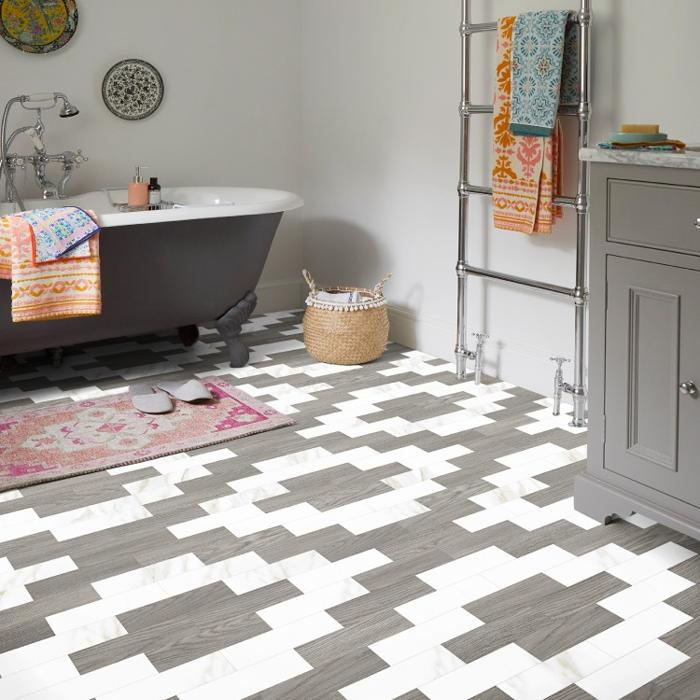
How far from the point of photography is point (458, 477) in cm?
295

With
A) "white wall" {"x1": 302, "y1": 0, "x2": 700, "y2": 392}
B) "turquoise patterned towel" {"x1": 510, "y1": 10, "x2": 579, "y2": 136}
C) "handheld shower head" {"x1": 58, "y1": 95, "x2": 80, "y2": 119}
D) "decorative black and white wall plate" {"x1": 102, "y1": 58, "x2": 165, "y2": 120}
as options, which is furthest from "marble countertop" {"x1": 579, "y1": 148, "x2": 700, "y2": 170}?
"decorative black and white wall plate" {"x1": 102, "y1": 58, "x2": 165, "y2": 120}

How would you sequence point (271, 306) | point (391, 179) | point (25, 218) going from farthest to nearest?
point (271, 306) → point (391, 179) → point (25, 218)

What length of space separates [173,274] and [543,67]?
61.1 inches

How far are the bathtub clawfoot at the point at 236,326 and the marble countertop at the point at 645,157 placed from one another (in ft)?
6.36

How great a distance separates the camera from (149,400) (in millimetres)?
3586

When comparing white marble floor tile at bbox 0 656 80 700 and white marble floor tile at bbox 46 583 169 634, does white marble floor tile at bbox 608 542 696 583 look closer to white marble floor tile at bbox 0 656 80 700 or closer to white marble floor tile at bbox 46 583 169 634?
white marble floor tile at bbox 46 583 169 634

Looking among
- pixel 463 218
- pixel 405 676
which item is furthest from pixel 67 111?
pixel 405 676

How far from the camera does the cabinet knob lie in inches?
90.4

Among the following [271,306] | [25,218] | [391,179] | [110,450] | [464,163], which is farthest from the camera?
[271,306]

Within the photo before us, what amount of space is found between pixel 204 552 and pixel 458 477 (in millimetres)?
836

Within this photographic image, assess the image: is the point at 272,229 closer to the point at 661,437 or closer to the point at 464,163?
the point at 464,163

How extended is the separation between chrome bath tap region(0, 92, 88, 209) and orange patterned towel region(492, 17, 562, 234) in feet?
6.17

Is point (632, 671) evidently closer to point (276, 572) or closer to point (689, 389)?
point (689, 389)

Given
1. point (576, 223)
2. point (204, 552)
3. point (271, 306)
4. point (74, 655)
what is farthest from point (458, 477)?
point (271, 306)
